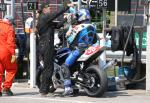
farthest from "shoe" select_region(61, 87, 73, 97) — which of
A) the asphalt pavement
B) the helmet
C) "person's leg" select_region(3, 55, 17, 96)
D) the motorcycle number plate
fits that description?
the helmet

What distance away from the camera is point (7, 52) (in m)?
11.5

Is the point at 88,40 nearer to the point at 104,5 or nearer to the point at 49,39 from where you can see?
the point at 49,39

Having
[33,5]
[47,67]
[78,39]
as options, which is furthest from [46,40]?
[33,5]

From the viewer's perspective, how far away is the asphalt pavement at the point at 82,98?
10953 mm

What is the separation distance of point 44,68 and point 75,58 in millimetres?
692

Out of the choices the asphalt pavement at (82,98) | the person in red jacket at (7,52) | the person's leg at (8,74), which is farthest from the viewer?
the person's leg at (8,74)

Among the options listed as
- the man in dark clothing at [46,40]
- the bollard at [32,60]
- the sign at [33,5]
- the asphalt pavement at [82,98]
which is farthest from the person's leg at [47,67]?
the sign at [33,5]

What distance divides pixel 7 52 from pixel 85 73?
173cm

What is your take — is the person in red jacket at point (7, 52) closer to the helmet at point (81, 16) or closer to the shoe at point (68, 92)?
the shoe at point (68, 92)

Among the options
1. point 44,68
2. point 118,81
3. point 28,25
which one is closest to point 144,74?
point 118,81

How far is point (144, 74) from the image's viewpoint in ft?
42.8

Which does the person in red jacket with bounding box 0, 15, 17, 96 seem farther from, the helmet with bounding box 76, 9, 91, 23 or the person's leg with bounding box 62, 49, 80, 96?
the helmet with bounding box 76, 9, 91, 23

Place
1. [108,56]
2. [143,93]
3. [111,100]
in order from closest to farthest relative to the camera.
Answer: [111,100]
[143,93]
[108,56]

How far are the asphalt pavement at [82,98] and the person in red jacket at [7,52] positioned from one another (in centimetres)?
33
